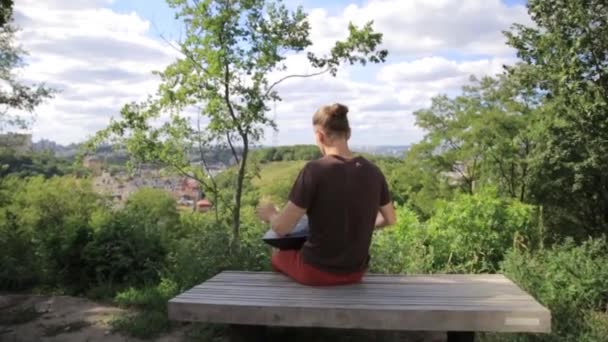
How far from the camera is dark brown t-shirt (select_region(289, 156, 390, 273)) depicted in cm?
296

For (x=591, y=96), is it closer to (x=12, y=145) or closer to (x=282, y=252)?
(x=282, y=252)

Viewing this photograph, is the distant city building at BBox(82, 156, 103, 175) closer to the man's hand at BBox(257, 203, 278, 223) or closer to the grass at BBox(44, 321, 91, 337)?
the grass at BBox(44, 321, 91, 337)

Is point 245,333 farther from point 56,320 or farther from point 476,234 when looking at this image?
point 476,234

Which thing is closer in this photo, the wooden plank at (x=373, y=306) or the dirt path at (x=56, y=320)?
the wooden plank at (x=373, y=306)

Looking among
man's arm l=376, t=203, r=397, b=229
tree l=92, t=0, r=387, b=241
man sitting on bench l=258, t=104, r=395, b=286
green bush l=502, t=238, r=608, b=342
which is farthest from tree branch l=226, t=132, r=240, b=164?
man sitting on bench l=258, t=104, r=395, b=286

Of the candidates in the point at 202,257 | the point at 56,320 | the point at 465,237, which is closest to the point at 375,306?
the point at 202,257

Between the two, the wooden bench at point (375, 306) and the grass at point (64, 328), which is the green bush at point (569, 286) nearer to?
the wooden bench at point (375, 306)

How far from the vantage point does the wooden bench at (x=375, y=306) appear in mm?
2631

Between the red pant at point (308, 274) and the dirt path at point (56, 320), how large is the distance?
121 centimetres

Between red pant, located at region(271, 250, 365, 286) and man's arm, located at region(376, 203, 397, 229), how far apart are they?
1.20ft

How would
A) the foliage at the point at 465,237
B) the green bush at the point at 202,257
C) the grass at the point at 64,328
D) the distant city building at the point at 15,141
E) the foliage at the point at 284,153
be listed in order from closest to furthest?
the grass at the point at 64,328 → the green bush at the point at 202,257 → the foliage at the point at 465,237 → the foliage at the point at 284,153 → the distant city building at the point at 15,141

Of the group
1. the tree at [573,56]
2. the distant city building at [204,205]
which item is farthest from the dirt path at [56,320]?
the tree at [573,56]

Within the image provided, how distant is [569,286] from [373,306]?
228cm

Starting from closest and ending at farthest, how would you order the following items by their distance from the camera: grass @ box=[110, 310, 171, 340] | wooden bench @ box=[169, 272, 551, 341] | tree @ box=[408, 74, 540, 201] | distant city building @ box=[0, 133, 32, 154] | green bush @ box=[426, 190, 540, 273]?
wooden bench @ box=[169, 272, 551, 341]
grass @ box=[110, 310, 171, 340]
green bush @ box=[426, 190, 540, 273]
distant city building @ box=[0, 133, 32, 154]
tree @ box=[408, 74, 540, 201]
